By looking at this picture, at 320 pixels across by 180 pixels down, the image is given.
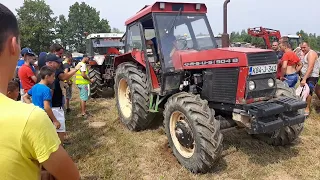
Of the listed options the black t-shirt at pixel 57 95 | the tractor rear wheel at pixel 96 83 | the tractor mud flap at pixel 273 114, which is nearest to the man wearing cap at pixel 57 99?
the black t-shirt at pixel 57 95

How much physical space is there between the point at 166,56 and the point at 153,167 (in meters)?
1.67

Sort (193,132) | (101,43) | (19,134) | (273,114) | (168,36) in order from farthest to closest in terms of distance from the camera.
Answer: (101,43), (168,36), (193,132), (273,114), (19,134)

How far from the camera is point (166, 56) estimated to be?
429cm

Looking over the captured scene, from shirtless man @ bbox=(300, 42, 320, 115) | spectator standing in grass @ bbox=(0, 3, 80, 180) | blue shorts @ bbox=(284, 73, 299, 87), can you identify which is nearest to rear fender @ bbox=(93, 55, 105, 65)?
blue shorts @ bbox=(284, 73, 299, 87)

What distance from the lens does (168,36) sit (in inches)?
171

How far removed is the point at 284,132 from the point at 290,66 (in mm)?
2303

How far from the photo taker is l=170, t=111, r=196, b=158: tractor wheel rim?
3.64 meters

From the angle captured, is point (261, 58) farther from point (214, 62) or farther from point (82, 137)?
point (82, 137)

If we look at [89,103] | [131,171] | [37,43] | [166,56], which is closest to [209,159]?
[131,171]

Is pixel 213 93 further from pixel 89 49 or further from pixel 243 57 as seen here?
pixel 89 49

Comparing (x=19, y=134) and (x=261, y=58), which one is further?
(x=261, y=58)

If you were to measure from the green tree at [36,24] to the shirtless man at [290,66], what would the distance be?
135 feet

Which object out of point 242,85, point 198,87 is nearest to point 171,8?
point 198,87

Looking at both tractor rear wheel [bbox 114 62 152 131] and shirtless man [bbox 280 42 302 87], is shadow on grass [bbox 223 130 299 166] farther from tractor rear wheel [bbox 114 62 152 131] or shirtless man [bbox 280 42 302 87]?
shirtless man [bbox 280 42 302 87]
